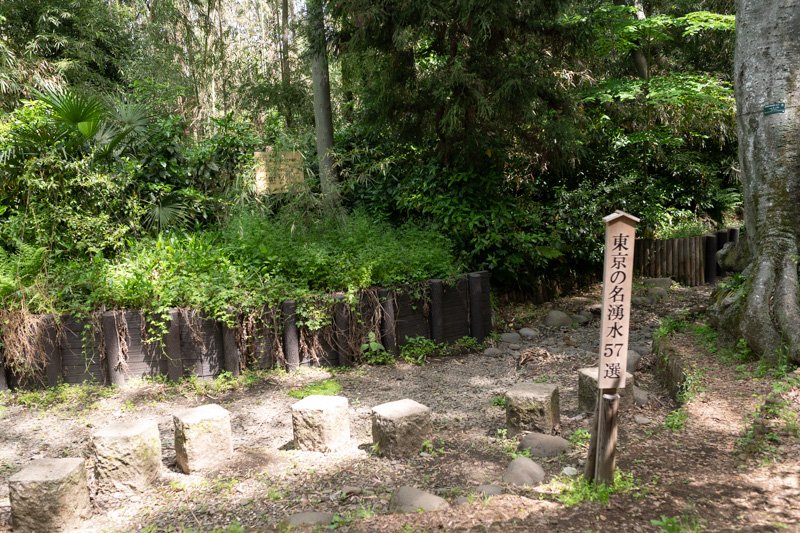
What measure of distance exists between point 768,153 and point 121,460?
5.99 meters

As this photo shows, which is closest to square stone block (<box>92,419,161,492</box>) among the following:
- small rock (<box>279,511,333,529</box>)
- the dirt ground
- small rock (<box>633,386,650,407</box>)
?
the dirt ground

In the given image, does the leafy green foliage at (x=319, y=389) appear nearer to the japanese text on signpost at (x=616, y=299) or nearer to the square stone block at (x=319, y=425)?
the square stone block at (x=319, y=425)

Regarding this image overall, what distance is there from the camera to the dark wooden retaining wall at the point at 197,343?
6090 mm

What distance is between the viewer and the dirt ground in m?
3.22

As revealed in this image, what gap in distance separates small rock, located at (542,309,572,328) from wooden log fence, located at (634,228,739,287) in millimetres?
2754

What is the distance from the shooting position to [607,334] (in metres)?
3.51

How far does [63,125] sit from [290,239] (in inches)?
124

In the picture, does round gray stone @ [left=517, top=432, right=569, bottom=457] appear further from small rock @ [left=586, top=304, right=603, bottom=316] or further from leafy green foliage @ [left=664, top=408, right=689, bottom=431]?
small rock @ [left=586, top=304, right=603, bottom=316]

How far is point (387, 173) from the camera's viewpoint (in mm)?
9578

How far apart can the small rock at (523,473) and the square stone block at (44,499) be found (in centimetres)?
259

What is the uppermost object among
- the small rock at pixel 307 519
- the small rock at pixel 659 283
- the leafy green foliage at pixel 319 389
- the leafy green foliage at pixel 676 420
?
the small rock at pixel 659 283

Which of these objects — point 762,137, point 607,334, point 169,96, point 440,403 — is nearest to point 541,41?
point 762,137

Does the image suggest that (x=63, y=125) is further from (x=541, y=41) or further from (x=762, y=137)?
(x=762, y=137)

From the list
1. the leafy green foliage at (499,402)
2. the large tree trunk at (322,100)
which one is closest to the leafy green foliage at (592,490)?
the leafy green foliage at (499,402)
